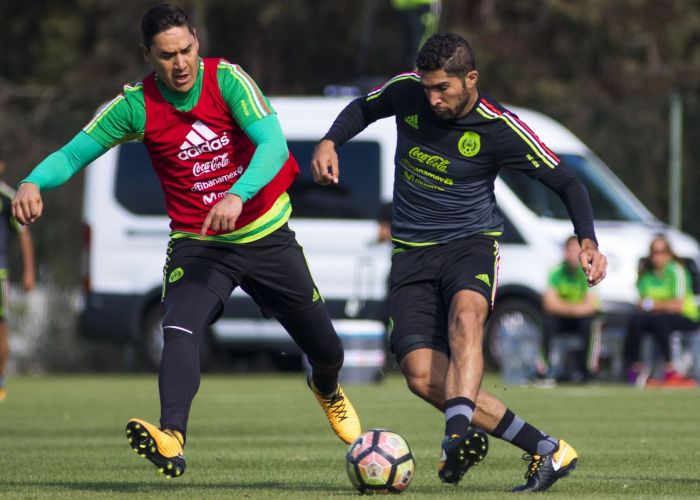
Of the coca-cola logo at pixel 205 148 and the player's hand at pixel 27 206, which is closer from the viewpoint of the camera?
the player's hand at pixel 27 206

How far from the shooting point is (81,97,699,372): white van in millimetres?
18266

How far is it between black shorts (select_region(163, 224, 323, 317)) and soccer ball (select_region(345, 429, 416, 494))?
989 millimetres

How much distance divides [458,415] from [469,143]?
127cm

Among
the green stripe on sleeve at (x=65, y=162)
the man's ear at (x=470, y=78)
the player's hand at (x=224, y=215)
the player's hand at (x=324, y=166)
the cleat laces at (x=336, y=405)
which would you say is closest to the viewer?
the player's hand at (x=224, y=215)

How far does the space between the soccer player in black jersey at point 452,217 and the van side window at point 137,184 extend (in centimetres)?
1116

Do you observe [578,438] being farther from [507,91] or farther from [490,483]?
[507,91]

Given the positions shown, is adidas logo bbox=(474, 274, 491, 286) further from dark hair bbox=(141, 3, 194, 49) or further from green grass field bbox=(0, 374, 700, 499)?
dark hair bbox=(141, 3, 194, 49)

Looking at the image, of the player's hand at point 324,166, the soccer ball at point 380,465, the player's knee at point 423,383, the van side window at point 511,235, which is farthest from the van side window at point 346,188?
the soccer ball at point 380,465

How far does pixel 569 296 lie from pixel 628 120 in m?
4.53

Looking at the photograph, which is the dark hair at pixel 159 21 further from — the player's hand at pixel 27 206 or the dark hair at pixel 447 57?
the dark hair at pixel 447 57

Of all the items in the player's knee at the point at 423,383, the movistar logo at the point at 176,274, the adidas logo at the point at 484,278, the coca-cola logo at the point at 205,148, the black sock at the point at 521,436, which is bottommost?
the black sock at the point at 521,436

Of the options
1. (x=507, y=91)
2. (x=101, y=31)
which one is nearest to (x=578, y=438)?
(x=507, y=91)

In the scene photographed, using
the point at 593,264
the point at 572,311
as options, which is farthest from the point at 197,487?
the point at 572,311

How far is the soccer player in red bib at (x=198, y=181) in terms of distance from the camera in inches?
293
